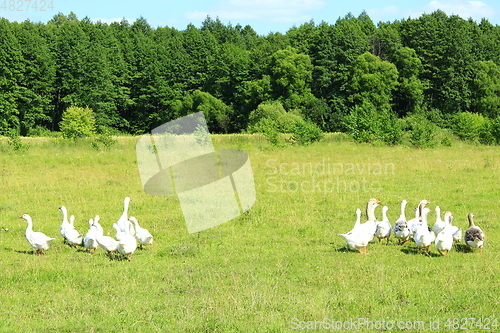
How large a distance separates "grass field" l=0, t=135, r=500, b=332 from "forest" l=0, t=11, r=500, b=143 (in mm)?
48006

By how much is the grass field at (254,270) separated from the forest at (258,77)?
157 ft

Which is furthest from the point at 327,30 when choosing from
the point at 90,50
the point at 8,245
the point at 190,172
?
the point at 8,245

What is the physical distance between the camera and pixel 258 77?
87312 millimetres

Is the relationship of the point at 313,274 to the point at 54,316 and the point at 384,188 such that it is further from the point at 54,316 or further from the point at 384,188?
the point at 384,188

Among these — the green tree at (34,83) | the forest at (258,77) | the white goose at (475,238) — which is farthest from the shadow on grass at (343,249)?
the green tree at (34,83)

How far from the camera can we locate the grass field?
9094 mm

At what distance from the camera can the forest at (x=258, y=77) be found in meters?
77.5

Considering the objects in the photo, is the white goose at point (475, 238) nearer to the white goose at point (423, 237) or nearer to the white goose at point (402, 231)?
the white goose at point (423, 237)

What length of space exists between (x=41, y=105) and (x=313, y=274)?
236 ft

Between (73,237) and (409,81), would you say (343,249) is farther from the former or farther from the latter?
(409,81)

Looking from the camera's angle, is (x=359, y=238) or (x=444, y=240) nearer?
(x=444, y=240)

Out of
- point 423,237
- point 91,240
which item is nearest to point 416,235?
point 423,237

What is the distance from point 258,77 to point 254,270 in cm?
7682

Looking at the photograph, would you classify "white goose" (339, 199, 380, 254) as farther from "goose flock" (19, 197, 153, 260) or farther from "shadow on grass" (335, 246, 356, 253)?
"goose flock" (19, 197, 153, 260)
